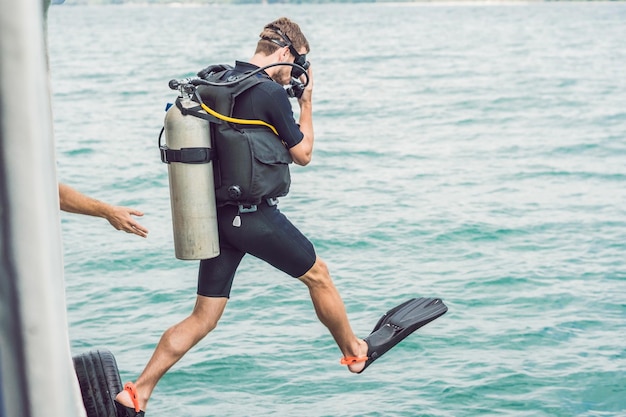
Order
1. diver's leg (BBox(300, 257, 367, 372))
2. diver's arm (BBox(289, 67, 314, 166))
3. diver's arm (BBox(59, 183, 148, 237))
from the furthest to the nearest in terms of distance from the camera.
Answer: diver's leg (BBox(300, 257, 367, 372)) < diver's arm (BBox(289, 67, 314, 166)) < diver's arm (BBox(59, 183, 148, 237))

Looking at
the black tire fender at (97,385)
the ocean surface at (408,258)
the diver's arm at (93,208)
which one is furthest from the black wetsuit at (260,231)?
the ocean surface at (408,258)

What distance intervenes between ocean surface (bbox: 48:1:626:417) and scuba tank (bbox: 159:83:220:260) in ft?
21.6

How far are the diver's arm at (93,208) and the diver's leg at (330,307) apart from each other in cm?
93

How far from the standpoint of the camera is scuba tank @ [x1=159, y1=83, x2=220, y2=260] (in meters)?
4.27

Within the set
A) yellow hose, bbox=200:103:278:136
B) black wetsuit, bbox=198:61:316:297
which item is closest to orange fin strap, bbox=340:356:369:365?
black wetsuit, bbox=198:61:316:297

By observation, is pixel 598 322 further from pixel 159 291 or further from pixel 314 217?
pixel 314 217

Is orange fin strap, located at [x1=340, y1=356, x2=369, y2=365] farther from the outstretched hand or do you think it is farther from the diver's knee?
the outstretched hand

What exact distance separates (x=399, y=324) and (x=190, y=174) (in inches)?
64.8

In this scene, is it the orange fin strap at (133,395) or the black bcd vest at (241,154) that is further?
the orange fin strap at (133,395)

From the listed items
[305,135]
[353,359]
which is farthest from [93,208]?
[353,359]

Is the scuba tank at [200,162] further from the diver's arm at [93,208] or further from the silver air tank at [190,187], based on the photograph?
the diver's arm at [93,208]

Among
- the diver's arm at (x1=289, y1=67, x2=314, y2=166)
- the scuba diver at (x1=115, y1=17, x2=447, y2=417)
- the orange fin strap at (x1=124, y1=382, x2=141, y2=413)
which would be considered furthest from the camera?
the orange fin strap at (x1=124, y1=382, x2=141, y2=413)

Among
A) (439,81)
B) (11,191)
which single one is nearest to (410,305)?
(11,191)

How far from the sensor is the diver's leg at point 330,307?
4.98 meters
